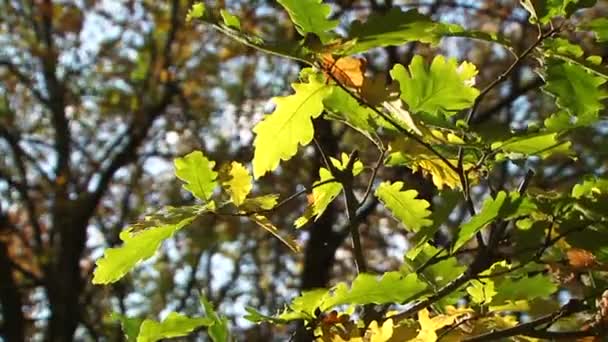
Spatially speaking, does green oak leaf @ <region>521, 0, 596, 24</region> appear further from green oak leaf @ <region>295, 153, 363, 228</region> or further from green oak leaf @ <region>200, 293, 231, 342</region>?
green oak leaf @ <region>200, 293, 231, 342</region>

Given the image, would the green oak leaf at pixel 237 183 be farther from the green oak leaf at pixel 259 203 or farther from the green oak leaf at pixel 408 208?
the green oak leaf at pixel 408 208

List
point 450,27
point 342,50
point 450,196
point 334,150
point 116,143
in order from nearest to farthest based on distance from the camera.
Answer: point 342,50 → point 450,27 → point 450,196 → point 334,150 → point 116,143

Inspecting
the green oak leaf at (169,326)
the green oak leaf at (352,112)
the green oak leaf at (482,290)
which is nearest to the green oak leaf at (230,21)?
the green oak leaf at (352,112)

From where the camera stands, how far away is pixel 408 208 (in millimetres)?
1155

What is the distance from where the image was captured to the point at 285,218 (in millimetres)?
6129

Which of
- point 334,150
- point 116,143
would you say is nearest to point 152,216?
point 334,150

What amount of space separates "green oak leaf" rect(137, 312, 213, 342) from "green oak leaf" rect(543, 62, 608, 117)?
470mm

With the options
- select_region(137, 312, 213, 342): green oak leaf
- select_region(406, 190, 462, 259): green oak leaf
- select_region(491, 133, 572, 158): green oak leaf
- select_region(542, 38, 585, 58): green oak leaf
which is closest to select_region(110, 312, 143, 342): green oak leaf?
select_region(137, 312, 213, 342): green oak leaf

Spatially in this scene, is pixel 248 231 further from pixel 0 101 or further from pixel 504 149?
pixel 504 149

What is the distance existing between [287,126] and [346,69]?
9cm

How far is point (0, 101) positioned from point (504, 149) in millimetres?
6770

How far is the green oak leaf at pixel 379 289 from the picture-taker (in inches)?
40.1

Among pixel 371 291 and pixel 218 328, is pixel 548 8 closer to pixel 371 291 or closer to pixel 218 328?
→ pixel 371 291

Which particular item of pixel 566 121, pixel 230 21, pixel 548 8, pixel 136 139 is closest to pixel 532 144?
pixel 566 121
